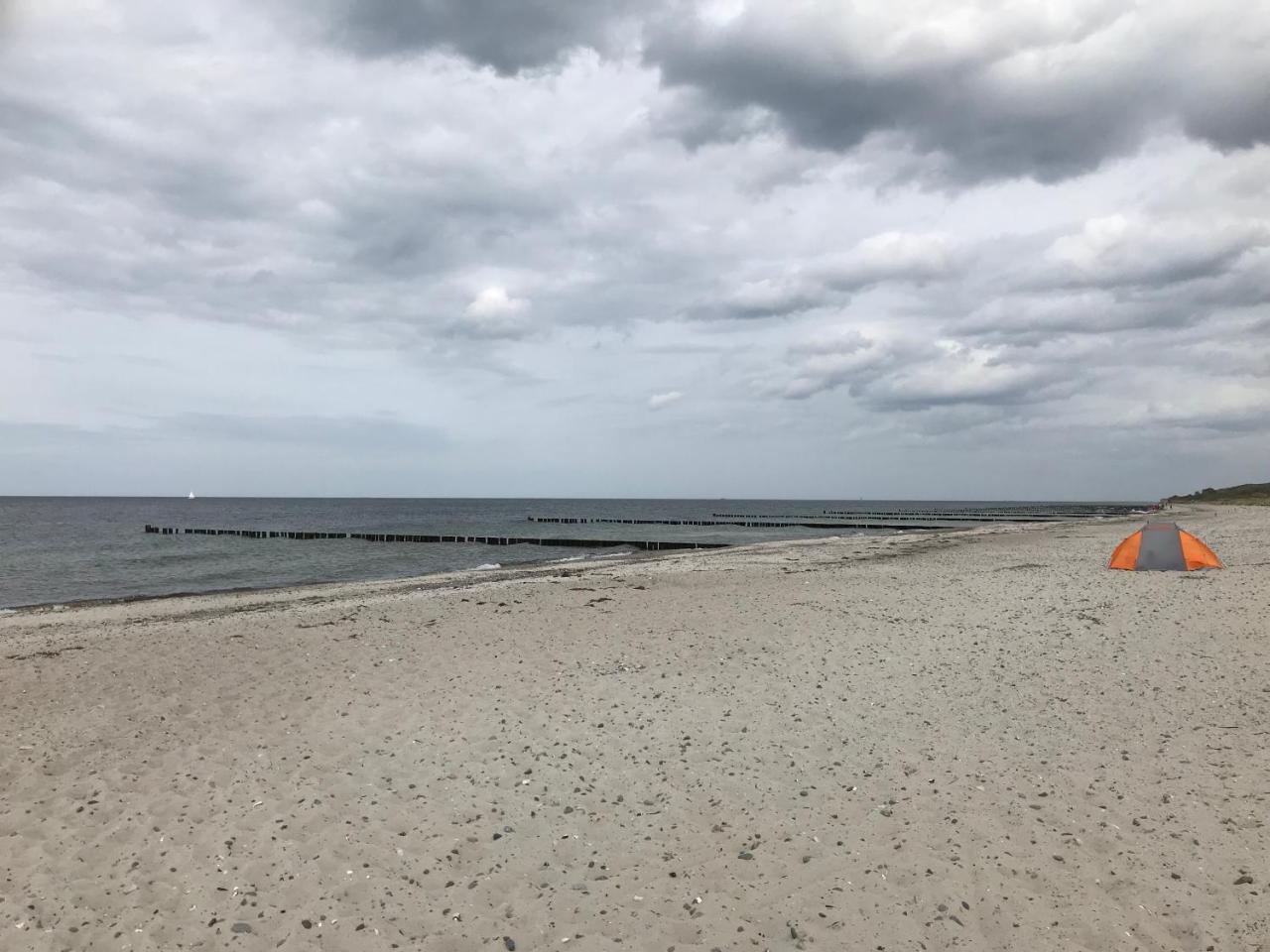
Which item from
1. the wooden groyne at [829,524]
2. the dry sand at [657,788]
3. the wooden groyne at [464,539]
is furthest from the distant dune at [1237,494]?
the dry sand at [657,788]

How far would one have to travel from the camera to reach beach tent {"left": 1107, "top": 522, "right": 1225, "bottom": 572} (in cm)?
1689

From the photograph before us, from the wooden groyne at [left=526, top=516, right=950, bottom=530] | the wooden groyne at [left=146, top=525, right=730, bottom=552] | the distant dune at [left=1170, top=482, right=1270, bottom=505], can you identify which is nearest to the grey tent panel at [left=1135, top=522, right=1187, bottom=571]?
the wooden groyne at [left=146, top=525, right=730, bottom=552]

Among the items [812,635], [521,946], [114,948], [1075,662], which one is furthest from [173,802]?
[1075,662]

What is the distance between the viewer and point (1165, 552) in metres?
17.2

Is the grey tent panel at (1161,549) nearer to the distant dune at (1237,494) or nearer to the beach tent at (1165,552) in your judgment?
the beach tent at (1165,552)

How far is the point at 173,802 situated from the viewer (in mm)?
6203

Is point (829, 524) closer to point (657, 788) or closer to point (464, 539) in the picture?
point (464, 539)

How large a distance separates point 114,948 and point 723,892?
3.53m

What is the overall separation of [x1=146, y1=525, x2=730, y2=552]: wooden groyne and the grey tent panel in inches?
979

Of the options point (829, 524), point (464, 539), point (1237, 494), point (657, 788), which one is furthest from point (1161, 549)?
point (1237, 494)

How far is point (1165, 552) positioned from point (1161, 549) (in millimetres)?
98

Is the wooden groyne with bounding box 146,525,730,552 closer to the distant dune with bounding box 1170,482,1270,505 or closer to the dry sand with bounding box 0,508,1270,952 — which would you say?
the dry sand with bounding box 0,508,1270,952

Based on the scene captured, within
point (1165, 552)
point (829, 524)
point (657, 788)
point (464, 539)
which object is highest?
point (1165, 552)

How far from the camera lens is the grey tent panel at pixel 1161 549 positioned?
17.0 m
